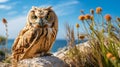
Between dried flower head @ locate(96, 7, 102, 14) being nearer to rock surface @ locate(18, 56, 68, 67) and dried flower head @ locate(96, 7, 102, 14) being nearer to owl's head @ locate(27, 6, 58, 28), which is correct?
owl's head @ locate(27, 6, 58, 28)

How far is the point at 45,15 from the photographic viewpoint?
5.07 m

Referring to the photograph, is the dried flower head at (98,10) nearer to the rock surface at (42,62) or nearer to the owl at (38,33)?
the owl at (38,33)

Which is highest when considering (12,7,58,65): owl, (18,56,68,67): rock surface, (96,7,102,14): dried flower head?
(96,7,102,14): dried flower head

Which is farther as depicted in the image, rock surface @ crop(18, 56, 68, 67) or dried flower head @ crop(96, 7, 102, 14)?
rock surface @ crop(18, 56, 68, 67)

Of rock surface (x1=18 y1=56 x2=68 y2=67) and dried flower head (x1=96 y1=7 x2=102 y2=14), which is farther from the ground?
dried flower head (x1=96 y1=7 x2=102 y2=14)

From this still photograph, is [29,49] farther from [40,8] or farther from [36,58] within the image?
[40,8]

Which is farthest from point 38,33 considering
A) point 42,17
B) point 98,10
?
point 98,10

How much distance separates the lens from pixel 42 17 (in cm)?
505

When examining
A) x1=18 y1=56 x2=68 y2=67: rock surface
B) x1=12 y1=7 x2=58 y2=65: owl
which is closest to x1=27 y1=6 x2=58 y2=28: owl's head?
x1=12 y1=7 x2=58 y2=65: owl

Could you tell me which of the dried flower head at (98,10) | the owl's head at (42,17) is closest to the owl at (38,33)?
the owl's head at (42,17)

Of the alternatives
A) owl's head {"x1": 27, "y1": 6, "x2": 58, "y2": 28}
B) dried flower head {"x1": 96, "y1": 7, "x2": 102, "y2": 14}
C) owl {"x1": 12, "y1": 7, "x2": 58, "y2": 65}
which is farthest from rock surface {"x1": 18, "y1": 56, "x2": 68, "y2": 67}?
dried flower head {"x1": 96, "y1": 7, "x2": 102, "y2": 14}

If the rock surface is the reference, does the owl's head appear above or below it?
above

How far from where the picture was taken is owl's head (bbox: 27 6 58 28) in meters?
5.06

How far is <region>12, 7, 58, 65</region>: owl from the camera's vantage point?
16.7ft
